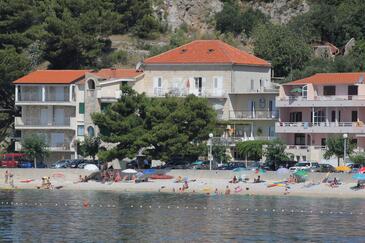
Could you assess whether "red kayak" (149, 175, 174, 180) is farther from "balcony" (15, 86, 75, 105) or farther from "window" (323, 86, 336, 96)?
"balcony" (15, 86, 75, 105)

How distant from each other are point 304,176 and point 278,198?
329 centimetres

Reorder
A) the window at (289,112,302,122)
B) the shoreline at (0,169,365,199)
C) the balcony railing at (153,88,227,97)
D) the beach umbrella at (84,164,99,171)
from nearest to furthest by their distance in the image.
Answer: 1. the shoreline at (0,169,365,199)
2. the beach umbrella at (84,164,99,171)
3. the window at (289,112,302,122)
4. the balcony railing at (153,88,227,97)

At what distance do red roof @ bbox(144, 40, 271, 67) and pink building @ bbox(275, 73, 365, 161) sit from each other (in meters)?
6.74

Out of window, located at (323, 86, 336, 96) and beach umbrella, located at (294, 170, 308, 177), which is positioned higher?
window, located at (323, 86, 336, 96)

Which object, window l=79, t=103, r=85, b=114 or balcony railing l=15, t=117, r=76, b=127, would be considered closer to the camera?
window l=79, t=103, r=85, b=114

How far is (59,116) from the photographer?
11925cm

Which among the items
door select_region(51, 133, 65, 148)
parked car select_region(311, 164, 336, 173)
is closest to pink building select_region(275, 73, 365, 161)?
parked car select_region(311, 164, 336, 173)

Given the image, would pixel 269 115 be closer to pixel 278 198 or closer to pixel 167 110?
pixel 167 110

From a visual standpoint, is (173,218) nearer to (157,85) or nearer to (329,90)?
(329,90)

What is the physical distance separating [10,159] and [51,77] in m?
9.73

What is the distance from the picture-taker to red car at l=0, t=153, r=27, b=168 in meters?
113

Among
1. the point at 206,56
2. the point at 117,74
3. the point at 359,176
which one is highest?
the point at 206,56

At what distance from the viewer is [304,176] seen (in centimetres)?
9831

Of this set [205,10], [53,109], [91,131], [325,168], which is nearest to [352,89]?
[325,168]
